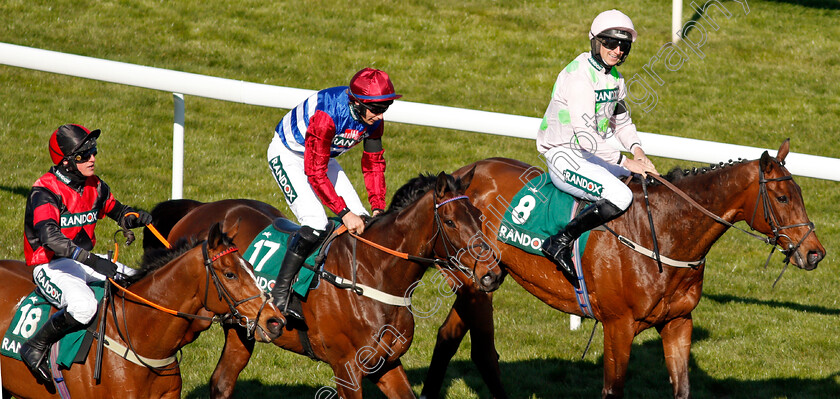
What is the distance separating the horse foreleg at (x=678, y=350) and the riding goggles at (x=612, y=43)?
6.02 feet

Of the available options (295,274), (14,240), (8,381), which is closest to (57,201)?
(8,381)

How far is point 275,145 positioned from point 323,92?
1.73 ft

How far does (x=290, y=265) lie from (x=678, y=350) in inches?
103

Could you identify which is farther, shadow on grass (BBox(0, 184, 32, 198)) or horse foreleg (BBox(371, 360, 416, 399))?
shadow on grass (BBox(0, 184, 32, 198))

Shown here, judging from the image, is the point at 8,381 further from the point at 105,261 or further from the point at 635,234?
the point at 635,234

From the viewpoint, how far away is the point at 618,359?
5.82 m

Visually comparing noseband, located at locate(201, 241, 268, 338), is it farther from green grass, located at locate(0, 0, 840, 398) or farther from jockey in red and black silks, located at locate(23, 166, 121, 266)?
green grass, located at locate(0, 0, 840, 398)

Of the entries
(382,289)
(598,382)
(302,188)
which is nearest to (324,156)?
(302,188)

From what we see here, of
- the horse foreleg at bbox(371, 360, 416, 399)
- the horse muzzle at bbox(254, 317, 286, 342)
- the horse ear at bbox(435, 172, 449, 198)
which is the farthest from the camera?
the horse foreleg at bbox(371, 360, 416, 399)

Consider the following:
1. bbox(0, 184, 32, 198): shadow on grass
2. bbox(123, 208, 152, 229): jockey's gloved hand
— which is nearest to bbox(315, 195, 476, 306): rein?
bbox(123, 208, 152, 229): jockey's gloved hand

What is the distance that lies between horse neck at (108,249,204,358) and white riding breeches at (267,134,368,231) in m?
1.01

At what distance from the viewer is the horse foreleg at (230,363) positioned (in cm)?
597

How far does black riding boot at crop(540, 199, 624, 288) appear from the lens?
19.0 feet

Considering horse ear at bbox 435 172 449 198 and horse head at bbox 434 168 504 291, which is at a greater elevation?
horse ear at bbox 435 172 449 198
